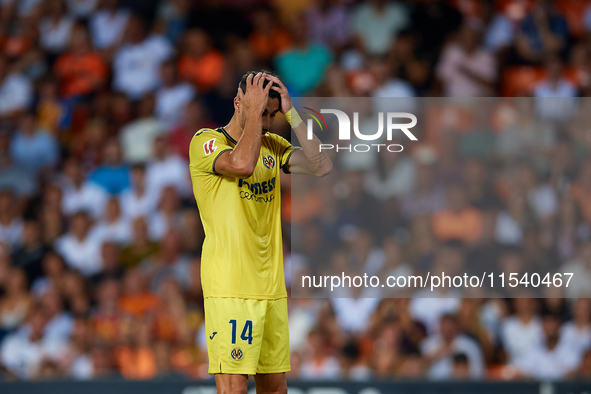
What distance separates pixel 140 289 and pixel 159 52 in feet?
11.6

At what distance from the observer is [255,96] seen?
4215 millimetres

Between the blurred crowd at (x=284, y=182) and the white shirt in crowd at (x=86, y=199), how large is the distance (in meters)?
0.02

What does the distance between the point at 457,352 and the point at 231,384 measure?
359cm

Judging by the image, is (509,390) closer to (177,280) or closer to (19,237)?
(177,280)

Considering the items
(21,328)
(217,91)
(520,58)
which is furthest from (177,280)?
(520,58)

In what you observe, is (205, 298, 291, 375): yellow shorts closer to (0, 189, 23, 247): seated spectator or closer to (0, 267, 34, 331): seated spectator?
(0, 267, 34, 331): seated spectator

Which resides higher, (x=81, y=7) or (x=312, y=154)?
(x=81, y=7)

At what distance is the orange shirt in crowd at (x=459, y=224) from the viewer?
7.27m

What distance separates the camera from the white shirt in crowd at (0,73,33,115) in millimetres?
10422

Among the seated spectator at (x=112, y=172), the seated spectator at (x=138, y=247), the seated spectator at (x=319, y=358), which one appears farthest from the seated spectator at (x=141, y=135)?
the seated spectator at (x=319, y=358)

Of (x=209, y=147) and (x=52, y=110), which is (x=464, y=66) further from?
(x=209, y=147)

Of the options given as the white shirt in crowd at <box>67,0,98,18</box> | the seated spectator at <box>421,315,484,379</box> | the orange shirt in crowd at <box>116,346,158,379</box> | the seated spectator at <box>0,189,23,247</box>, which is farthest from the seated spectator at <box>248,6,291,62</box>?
the seated spectator at <box>421,315,484,379</box>

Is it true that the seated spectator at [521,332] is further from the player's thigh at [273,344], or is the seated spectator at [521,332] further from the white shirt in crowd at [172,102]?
the white shirt in crowd at [172,102]
